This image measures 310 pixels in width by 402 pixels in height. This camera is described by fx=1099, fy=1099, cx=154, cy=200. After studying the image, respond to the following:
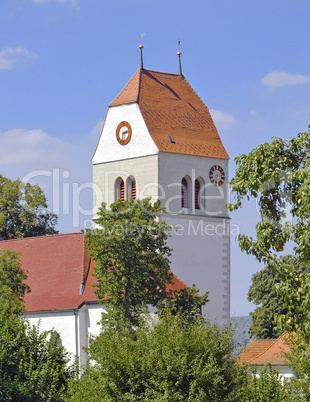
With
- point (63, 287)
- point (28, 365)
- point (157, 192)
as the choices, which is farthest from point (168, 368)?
point (63, 287)

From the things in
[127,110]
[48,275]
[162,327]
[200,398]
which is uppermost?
[127,110]

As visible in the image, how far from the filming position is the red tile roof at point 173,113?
164 ft

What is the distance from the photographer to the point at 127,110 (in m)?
50.5

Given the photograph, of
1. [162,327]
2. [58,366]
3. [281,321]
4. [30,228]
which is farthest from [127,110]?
[281,321]

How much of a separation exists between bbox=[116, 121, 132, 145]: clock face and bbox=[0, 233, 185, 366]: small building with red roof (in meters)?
5.27

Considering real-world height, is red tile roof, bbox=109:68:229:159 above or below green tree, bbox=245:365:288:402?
above

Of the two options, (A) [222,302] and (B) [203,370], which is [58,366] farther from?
(A) [222,302]

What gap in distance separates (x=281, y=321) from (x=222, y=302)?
29289mm

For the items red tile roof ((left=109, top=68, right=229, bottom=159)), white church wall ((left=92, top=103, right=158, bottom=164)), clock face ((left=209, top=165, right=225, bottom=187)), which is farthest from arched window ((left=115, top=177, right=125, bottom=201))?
clock face ((left=209, top=165, right=225, bottom=187))

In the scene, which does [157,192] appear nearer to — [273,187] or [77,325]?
[77,325]

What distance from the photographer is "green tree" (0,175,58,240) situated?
60.4m

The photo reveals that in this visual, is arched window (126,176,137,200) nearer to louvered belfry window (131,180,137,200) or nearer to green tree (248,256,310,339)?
louvered belfry window (131,180,137,200)

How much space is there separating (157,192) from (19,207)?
1460 centimetres

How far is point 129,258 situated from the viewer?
3969cm
